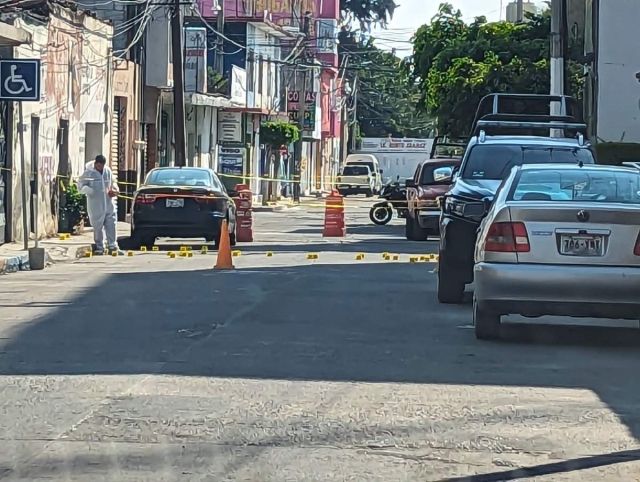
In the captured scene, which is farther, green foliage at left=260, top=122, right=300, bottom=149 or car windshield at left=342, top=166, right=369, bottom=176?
car windshield at left=342, top=166, right=369, bottom=176

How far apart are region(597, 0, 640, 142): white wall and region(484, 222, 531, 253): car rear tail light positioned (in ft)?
72.1

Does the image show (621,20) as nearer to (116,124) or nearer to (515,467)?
(116,124)

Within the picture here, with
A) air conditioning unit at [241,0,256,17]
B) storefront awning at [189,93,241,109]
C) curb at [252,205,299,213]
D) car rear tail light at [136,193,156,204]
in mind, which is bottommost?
curb at [252,205,299,213]

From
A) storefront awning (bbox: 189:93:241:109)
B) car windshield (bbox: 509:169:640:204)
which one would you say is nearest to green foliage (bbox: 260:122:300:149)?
storefront awning (bbox: 189:93:241:109)

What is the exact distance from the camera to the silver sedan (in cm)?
1090

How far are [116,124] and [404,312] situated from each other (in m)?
23.2

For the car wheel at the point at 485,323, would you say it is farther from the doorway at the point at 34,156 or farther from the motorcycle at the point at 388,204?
the motorcycle at the point at 388,204

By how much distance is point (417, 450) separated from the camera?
24.3ft

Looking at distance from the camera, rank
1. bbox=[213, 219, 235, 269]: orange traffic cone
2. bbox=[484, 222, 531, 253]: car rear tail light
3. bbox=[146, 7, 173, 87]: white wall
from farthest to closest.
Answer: bbox=[146, 7, 173, 87]: white wall
bbox=[213, 219, 235, 269]: orange traffic cone
bbox=[484, 222, 531, 253]: car rear tail light

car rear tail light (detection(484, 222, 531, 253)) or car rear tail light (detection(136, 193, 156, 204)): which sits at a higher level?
car rear tail light (detection(484, 222, 531, 253))

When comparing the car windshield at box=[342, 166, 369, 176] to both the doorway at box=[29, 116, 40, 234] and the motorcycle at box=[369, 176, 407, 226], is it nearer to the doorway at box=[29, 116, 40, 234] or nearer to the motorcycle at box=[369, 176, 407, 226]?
the motorcycle at box=[369, 176, 407, 226]

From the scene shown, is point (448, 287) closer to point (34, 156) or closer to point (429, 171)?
point (34, 156)

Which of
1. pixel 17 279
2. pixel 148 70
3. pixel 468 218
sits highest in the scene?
pixel 148 70

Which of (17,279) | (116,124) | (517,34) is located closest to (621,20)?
(517,34)
